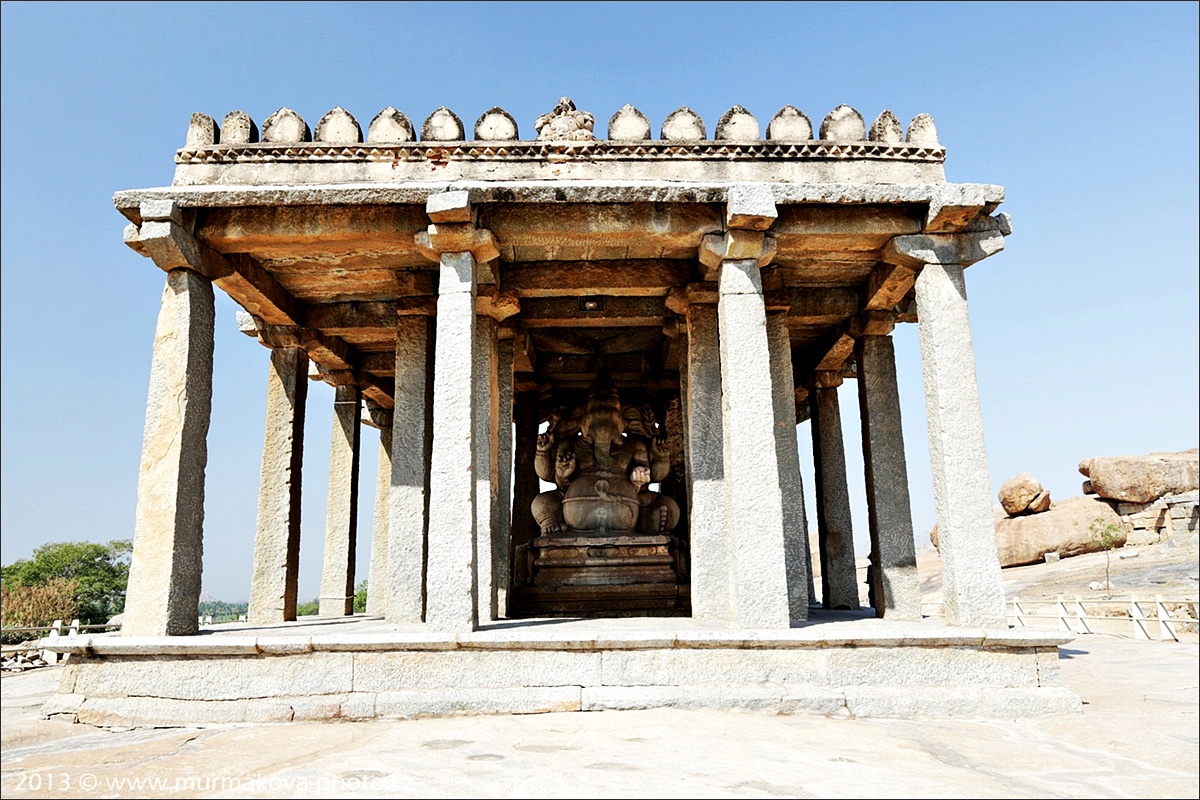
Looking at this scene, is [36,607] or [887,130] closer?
[887,130]

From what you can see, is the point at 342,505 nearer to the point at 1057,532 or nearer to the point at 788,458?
the point at 788,458

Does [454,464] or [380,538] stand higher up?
[454,464]

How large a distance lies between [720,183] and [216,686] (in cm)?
706

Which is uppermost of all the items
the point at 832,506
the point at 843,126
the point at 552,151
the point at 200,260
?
the point at 843,126

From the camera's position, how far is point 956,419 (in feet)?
27.5

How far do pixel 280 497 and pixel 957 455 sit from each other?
9133 mm

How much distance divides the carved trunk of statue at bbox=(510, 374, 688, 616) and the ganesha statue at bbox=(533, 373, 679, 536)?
0.06 feet

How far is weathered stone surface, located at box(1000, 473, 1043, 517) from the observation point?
3600 cm

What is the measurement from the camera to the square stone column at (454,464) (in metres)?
7.66

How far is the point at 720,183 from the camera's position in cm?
853

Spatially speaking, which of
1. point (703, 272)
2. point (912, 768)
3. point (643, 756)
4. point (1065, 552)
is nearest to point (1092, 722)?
point (912, 768)

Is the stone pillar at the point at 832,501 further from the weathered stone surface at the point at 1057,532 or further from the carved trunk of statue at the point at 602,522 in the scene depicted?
the weathered stone surface at the point at 1057,532

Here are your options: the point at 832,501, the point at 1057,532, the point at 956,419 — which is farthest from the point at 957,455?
the point at 1057,532

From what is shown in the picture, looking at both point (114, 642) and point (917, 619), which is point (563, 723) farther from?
point (917, 619)
